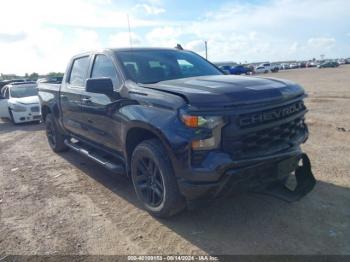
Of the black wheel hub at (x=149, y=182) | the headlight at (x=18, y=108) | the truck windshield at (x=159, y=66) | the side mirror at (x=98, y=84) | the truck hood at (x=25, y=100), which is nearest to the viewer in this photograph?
the black wheel hub at (x=149, y=182)

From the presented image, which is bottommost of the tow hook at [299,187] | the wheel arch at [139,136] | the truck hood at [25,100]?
the tow hook at [299,187]

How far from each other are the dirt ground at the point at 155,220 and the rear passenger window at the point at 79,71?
160cm

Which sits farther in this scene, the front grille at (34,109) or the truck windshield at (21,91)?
the truck windshield at (21,91)

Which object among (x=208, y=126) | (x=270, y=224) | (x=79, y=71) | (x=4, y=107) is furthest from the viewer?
(x=4, y=107)

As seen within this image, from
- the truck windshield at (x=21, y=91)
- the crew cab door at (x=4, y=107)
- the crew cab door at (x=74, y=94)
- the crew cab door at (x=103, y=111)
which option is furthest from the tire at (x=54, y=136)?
the truck windshield at (x=21, y=91)

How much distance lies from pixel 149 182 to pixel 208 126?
1.18m

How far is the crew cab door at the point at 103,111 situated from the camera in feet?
13.9

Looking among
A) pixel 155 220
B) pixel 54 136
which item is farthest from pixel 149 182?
pixel 54 136

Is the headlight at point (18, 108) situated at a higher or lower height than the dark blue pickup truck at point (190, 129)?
lower

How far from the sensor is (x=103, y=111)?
176 inches

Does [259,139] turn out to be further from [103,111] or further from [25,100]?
[25,100]

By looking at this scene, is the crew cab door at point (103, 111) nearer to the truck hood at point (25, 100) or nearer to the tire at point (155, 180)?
the tire at point (155, 180)

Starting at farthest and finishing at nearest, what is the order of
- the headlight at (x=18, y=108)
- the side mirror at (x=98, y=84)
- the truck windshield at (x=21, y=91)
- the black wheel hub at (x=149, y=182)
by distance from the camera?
the truck windshield at (x=21, y=91), the headlight at (x=18, y=108), the side mirror at (x=98, y=84), the black wheel hub at (x=149, y=182)

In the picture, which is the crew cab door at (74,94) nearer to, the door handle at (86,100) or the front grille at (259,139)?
the door handle at (86,100)
